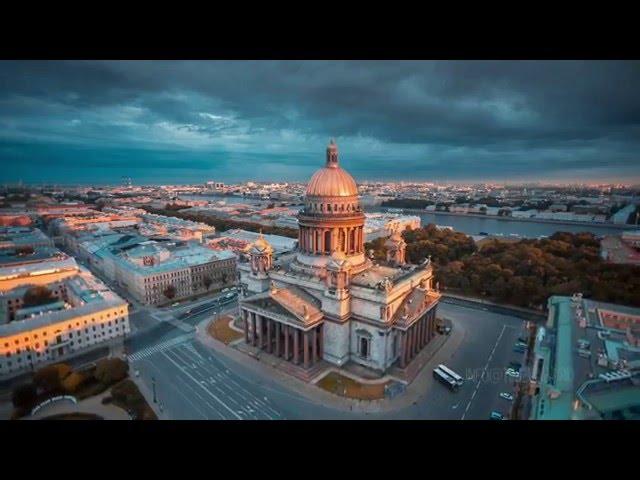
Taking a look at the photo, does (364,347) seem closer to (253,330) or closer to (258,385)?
(258,385)

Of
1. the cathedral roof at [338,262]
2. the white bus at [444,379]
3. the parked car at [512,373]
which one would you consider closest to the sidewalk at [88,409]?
the cathedral roof at [338,262]

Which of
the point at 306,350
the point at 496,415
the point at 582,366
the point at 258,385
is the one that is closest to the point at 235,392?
the point at 258,385

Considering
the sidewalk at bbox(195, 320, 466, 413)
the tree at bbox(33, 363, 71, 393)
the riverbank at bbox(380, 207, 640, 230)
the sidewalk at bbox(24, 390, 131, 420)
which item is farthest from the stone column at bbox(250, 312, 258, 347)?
the riverbank at bbox(380, 207, 640, 230)

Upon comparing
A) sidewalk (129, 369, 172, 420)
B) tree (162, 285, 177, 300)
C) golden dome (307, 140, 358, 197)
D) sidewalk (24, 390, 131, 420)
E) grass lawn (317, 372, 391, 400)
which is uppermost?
golden dome (307, 140, 358, 197)

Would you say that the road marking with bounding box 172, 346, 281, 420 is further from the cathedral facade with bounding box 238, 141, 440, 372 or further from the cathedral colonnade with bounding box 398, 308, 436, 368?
the cathedral colonnade with bounding box 398, 308, 436, 368

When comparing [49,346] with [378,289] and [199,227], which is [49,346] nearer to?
[378,289]

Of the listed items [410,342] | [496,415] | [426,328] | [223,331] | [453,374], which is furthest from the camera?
[223,331]

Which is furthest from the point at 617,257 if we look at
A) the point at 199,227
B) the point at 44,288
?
the point at 199,227
